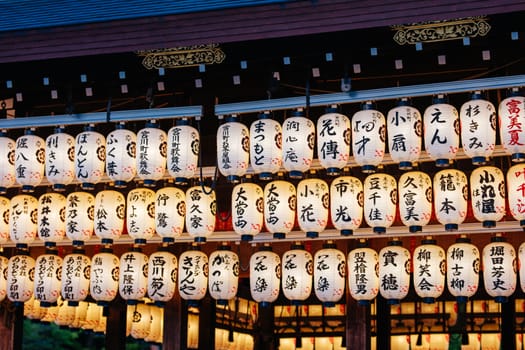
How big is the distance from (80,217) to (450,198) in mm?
4180

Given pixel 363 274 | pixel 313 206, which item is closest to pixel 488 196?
pixel 363 274

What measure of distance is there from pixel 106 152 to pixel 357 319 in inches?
131

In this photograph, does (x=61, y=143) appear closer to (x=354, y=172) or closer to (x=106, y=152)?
(x=106, y=152)

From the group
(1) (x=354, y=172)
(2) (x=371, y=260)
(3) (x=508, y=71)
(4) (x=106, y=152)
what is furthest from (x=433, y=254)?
(4) (x=106, y=152)

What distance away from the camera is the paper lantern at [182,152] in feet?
34.0

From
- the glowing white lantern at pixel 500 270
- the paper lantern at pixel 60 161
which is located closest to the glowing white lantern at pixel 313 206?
the glowing white lantern at pixel 500 270

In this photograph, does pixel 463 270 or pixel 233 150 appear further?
pixel 233 150

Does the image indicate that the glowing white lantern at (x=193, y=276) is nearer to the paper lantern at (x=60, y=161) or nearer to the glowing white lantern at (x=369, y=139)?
the paper lantern at (x=60, y=161)

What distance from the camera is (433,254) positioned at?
9867 mm

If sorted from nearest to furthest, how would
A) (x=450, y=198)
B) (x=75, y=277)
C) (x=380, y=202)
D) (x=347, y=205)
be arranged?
(x=450, y=198) → (x=380, y=202) → (x=347, y=205) → (x=75, y=277)

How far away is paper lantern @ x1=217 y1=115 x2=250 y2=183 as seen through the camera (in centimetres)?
1013

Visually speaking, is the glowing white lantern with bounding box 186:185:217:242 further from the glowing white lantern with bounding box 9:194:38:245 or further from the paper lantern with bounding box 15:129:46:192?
the glowing white lantern with bounding box 9:194:38:245

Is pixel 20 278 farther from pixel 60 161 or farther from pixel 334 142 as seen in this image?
pixel 334 142

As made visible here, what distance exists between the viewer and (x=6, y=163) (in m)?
11.2
